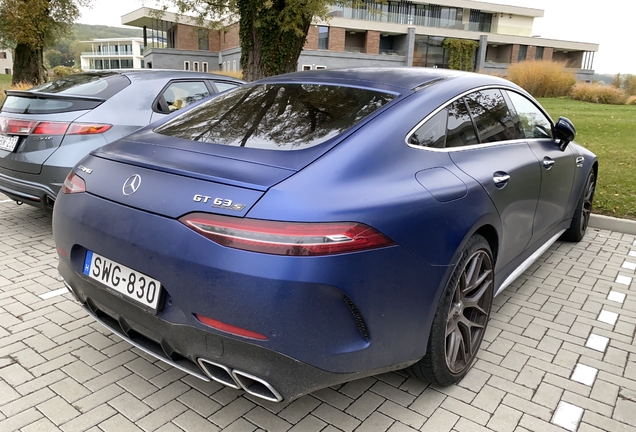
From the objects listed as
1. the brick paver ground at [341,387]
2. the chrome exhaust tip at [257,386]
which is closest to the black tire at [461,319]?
the brick paver ground at [341,387]

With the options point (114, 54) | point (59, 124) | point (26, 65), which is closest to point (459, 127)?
point (59, 124)


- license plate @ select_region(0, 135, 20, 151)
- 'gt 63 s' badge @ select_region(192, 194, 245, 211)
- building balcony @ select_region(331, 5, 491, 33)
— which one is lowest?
license plate @ select_region(0, 135, 20, 151)

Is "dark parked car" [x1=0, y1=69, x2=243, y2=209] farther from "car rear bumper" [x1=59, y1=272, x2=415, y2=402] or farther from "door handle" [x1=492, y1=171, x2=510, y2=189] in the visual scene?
"door handle" [x1=492, y1=171, x2=510, y2=189]

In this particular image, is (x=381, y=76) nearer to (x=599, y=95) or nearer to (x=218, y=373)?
(x=218, y=373)

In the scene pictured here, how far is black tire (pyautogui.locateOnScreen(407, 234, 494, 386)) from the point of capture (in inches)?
95.0

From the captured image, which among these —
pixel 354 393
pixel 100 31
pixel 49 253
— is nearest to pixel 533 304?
pixel 354 393

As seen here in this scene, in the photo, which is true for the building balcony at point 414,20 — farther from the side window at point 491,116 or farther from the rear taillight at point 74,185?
the rear taillight at point 74,185

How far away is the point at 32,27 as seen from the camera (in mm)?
18484

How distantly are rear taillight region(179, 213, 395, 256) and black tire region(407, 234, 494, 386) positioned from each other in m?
0.72

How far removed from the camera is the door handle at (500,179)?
2.78 meters

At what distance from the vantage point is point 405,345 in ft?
7.21

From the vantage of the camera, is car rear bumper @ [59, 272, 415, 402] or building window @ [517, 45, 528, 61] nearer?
car rear bumper @ [59, 272, 415, 402]

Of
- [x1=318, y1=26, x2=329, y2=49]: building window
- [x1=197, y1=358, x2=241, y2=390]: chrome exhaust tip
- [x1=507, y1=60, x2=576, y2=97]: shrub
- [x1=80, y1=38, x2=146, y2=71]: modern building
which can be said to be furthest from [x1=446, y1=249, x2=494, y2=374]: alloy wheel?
[x1=80, y1=38, x2=146, y2=71]: modern building

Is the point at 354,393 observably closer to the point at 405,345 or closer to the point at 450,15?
the point at 405,345
